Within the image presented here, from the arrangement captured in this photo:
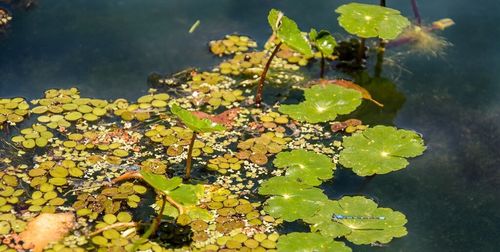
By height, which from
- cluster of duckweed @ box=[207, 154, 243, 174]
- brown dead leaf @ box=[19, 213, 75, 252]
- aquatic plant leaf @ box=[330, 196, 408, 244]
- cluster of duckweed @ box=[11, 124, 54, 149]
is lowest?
aquatic plant leaf @ box=[330, 196, 408, 244]

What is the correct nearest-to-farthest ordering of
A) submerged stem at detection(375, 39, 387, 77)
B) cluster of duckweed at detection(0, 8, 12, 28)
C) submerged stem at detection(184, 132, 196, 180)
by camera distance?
submerged stem at detection(184, 132, 196, 180), submerged stem at detection(375, 39, 387, 77), cluster of duckweed at detection(0, 8, 12, 28)

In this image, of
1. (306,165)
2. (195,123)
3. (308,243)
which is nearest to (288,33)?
(306,165)

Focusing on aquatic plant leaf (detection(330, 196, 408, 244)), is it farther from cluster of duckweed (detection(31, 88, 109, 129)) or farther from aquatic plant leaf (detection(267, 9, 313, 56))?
cluster of duckweed (detection(31, 88, 109, 129))

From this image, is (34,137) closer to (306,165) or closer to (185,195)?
(185,195)

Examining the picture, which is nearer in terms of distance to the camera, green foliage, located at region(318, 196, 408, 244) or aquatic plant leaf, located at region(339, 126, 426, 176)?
green foliage, located at region(318, 196, 408, 244)

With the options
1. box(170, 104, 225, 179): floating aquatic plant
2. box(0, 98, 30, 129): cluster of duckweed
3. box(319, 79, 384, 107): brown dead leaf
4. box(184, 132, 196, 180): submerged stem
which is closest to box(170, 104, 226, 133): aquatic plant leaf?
box(170, 104, 225, 179): floating aquatic plant

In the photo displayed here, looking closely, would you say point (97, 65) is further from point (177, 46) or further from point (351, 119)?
point (351, 119)

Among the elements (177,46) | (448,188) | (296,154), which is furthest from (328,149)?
(177,46)

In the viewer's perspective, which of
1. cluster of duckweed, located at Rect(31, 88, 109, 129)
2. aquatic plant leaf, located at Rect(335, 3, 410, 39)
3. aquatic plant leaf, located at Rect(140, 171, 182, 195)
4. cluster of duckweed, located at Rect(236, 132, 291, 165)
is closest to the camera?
aquatic plant leaf, located at Rect(140, 171, 182, 195)

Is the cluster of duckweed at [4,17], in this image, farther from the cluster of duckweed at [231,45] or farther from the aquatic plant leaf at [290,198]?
the aquatic plant leaf at [290,198]
